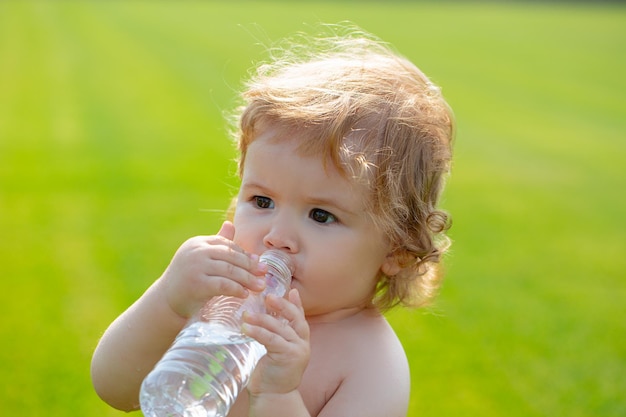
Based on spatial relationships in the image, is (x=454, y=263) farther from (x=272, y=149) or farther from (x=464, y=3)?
(x=464, y=3)

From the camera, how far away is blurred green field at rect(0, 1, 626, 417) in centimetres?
448

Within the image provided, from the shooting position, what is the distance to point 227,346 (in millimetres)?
2152

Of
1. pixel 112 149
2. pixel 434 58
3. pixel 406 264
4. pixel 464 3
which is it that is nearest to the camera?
pixel 406 264

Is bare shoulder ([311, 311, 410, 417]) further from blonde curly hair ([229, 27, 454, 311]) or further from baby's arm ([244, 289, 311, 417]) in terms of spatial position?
baby's arm ([244, 289, 311, 417])

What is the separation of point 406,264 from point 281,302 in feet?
2.00

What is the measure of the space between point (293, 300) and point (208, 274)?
20cm

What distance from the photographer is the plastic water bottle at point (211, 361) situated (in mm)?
2035

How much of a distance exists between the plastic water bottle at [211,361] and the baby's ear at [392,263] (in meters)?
0.37

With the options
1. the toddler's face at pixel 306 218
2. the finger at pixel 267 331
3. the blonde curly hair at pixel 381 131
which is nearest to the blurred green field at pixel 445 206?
the blonde curly hair at pixel 381 131

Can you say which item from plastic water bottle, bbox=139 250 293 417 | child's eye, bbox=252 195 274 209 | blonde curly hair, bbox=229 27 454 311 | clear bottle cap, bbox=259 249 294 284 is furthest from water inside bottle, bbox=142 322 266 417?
blonde curly hair, bbox=229 27 454 311

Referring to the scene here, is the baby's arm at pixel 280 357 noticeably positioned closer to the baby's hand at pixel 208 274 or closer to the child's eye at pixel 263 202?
the baby's hand at pixel 208 274

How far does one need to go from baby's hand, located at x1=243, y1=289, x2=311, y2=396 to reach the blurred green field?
49.0 inches

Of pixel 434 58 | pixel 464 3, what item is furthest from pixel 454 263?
pixel 464 3

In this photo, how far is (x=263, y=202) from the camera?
237 cm
